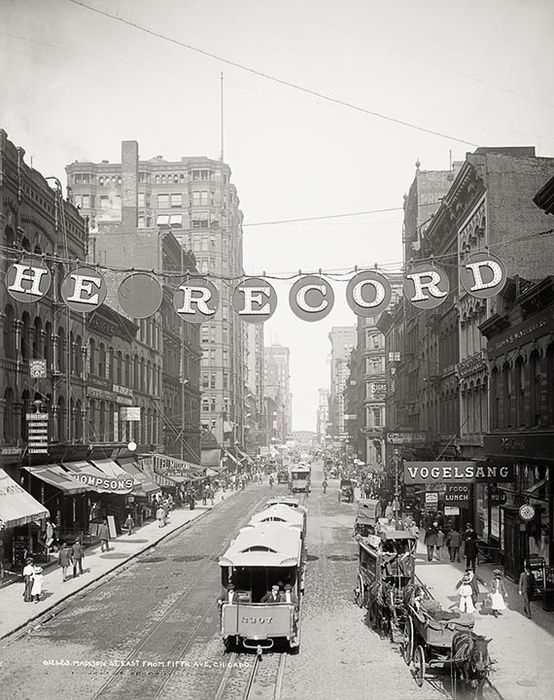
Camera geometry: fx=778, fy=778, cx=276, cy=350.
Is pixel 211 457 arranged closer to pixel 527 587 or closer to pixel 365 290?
pixel 527 587

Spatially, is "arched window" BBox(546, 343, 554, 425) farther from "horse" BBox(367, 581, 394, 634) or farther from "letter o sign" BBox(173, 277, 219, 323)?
"letter o sign" BBox(173, 277, 219, 323)

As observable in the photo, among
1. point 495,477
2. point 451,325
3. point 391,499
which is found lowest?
point 391,499

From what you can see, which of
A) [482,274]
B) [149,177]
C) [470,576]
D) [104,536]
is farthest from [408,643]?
[149,177]

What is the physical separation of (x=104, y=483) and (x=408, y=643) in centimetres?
2106

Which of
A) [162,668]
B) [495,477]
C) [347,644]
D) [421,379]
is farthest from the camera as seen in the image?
[421,379]

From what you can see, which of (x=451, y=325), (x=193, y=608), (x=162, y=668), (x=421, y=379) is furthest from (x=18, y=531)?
(x=421, y=379)

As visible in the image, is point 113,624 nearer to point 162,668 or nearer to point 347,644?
point 162,668

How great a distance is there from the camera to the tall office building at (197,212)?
111875 millimetres

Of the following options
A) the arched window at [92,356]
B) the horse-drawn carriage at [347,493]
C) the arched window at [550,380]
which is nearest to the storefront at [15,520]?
the arched window at [92,356]

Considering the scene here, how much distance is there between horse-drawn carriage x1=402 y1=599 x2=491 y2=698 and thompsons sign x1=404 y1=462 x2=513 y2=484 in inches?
493

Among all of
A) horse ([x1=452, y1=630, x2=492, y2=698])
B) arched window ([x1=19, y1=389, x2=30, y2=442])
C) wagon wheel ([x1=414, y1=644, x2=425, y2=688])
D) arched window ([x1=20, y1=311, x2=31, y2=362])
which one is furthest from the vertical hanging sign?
horse ([x1=452, y1=630, x2=492, y2=698])

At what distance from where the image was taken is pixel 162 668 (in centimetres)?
1675

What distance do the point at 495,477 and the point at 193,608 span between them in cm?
1292

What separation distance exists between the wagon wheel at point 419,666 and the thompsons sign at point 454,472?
13.3m
